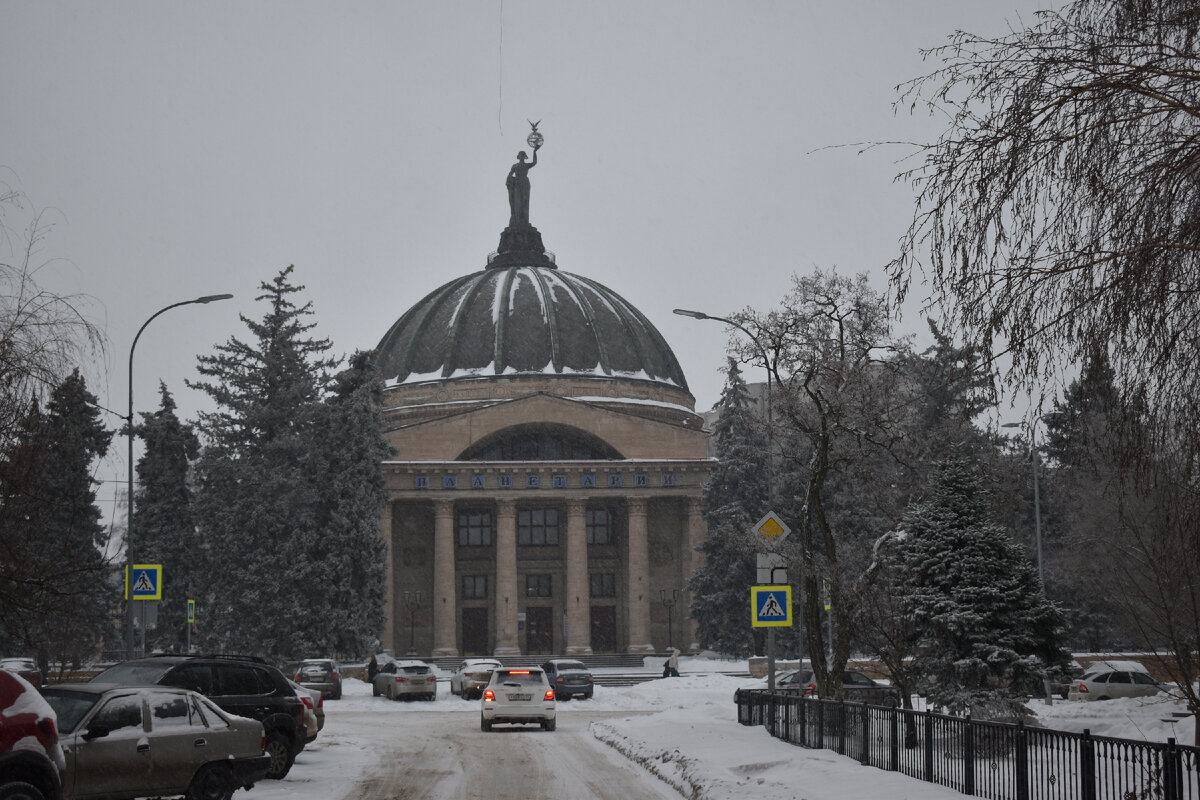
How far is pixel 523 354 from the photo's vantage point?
8681 centimetres

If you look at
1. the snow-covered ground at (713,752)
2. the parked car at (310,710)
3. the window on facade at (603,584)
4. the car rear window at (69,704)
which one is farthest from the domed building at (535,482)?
the car rear window at (69,704)

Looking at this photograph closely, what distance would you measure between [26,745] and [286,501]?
153ft

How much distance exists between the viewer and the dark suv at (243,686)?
17828 mm

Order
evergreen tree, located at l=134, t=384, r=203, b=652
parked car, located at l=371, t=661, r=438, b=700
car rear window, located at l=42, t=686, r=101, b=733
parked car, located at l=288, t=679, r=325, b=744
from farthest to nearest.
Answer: evergreen tree, located at l=134, t=384, r=203, b=652
parked car, located at l=371, t=661, r=438, b=700
parked car, located at l=288, t=679, r=325, b=744
car rear window, located at l=42, t=686, r=101, b=733

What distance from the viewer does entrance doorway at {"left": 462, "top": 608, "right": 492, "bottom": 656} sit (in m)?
78.2

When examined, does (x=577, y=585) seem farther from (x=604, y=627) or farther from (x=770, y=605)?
(x=770, y=605)

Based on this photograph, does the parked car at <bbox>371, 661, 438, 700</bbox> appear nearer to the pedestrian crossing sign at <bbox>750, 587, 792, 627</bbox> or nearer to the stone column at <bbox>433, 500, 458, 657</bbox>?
the stone column at <bbox>433, 500, 458, 657</bbox>

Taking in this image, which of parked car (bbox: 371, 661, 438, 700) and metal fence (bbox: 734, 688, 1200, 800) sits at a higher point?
metal fence (bbox: 734, 688, 1200, 800)

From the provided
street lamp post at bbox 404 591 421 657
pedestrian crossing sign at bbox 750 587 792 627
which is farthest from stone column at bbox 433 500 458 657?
pedestrian crossing sign at bbox 750 587 792 627

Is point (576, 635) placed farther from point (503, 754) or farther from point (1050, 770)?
point (1050, 770)

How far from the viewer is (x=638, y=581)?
7325cm

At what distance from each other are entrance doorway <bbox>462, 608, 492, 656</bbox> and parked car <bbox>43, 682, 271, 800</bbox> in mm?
63222

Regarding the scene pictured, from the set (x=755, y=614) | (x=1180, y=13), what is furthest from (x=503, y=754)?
(x=1180, y=13)

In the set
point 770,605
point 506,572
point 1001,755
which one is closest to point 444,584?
point 506,572
